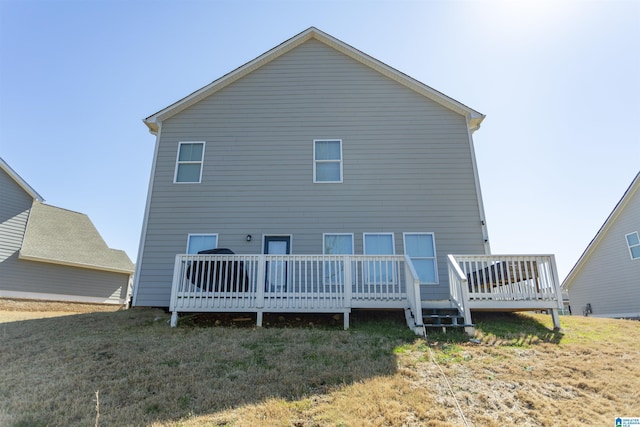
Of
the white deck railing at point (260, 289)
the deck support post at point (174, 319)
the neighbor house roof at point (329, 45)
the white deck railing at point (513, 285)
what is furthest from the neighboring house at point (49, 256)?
the white deck railing at point (513, 285)

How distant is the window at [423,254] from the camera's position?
9.34 metres

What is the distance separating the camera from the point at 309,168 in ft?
34.0

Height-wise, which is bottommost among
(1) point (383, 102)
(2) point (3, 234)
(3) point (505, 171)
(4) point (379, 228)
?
(4) point (379, 228)

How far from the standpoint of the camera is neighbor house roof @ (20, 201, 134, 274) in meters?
16.0

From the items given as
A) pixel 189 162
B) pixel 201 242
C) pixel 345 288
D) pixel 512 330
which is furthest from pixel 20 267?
pixel 512 330

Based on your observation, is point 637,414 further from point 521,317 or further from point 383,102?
point 383,102

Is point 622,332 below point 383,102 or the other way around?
below

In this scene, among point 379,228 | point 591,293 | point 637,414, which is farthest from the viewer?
point 591,293

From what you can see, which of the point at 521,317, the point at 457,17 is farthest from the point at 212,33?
the point at 521,317

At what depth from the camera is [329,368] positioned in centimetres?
504

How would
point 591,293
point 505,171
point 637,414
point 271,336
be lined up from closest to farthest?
1. point 637,414
2. point 271,336
3. point 505,171
4. point 591,293

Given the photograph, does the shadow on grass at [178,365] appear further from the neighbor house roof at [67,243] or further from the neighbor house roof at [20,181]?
the neighbor house roof at [20,181]

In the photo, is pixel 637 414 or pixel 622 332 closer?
pixel 637 414

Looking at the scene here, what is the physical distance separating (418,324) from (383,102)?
22.8 ft
